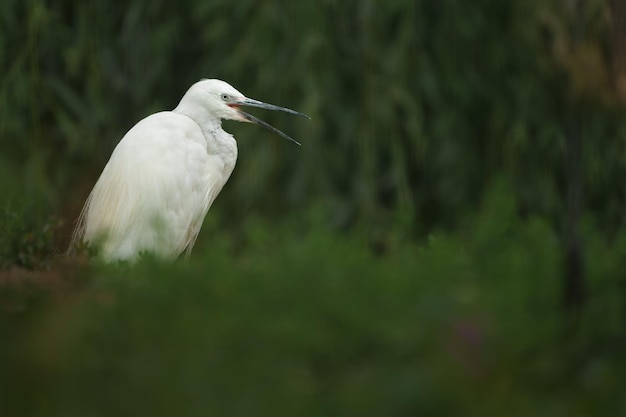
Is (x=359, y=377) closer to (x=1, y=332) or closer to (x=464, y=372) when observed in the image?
(x=464, y=372)

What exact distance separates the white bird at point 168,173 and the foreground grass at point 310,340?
1.81 metres

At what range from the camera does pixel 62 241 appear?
4266 millimetres

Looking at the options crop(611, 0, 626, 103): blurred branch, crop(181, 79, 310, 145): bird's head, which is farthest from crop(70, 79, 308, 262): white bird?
crop(611, 0, 626, 103): blurred branch

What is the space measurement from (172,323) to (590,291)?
0.78 m

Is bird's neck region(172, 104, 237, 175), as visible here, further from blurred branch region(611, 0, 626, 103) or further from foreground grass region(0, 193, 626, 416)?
blurred branch region(611, 0, 626, 103)

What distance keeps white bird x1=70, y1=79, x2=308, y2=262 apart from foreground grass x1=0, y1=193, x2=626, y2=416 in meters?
1.81

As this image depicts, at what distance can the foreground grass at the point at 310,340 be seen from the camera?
1.64 meters

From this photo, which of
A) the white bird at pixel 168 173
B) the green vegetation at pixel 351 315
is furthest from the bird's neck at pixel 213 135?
the green vegetation at pixel 351 315

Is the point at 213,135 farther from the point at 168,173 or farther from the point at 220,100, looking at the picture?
the point at 168,173

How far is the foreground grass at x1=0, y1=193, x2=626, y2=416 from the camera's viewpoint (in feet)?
5.38

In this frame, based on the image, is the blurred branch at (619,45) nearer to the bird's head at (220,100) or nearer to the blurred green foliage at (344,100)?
the bird's head at (220,100)

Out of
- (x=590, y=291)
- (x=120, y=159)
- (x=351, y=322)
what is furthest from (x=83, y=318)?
(x=120, y=159)

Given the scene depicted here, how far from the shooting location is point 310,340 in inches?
71.6

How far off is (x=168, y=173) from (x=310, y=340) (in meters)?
2.38
